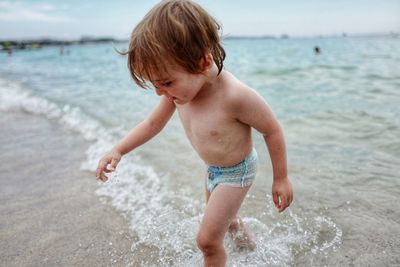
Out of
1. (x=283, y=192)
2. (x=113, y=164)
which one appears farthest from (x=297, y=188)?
(x=113, y=164)

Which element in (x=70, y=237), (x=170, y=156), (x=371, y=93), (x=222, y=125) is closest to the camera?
(x=222, y=125)

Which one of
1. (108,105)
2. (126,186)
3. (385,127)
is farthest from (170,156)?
(108,105)

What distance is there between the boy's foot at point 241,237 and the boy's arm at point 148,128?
83cm

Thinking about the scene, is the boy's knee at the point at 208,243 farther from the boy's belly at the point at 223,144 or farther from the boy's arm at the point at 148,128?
the boy's arm at the point at 148,128

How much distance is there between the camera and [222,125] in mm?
1863

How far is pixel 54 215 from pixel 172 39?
193 centimetres

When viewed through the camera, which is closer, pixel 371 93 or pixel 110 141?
pixel 110 141

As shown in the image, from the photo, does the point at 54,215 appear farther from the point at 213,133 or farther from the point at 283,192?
the point at 283,192

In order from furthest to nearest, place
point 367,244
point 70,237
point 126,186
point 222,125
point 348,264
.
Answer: point 126,186 → point 70,237 → point 367,244 → point 348,264 → point 222,125

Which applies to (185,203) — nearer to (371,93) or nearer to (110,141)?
(110,141)

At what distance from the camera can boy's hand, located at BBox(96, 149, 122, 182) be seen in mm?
2143

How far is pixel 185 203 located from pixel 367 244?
4.69 feet

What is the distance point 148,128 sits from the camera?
89.6 inches

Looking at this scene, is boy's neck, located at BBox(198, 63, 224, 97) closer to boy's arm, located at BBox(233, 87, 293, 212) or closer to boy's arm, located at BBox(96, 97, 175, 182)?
boy's arm, located at BBox(233, 87, 293, 212)
